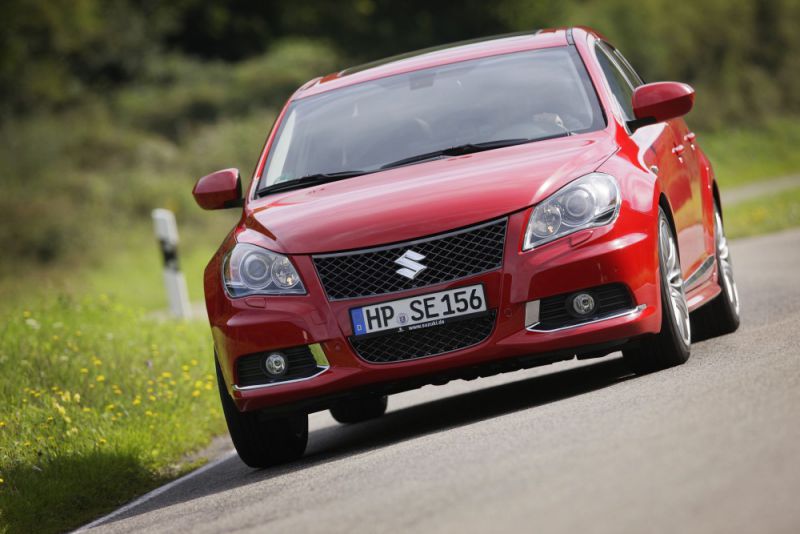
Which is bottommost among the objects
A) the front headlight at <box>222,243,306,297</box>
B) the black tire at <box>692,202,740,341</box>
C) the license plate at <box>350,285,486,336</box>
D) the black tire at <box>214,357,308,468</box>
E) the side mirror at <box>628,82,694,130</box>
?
the black tire at <box>692,202,740,341</box>

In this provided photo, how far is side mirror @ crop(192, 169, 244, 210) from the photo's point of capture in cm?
819

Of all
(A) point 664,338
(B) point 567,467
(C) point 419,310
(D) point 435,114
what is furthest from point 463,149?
(B) point 567,467

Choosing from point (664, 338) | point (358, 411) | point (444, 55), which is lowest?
point (358, 411)

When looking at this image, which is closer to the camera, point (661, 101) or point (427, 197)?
point (427, 197)

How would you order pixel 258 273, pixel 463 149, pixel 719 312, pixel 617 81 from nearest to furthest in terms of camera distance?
1. pixel 258 273
2. pixel 463 149
3. pixel 617 81
4. pixel 719 312

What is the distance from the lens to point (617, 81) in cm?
851

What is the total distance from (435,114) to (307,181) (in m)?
0.76

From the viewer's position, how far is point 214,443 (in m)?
9.61

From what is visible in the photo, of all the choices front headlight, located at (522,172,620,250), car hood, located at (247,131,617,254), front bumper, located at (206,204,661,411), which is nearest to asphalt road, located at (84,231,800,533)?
front bumper, located at (206,204,661,411)

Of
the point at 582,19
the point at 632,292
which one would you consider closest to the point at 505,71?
the point at 632,292

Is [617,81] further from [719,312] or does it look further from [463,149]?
[719,312]

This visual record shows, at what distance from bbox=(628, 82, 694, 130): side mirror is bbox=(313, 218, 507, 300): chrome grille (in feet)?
4.46

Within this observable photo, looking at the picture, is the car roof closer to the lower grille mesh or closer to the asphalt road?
the asphalt road

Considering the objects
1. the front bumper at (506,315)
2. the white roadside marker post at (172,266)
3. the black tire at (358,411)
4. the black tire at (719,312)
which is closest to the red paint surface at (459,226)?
the front bumper at (506,315)
